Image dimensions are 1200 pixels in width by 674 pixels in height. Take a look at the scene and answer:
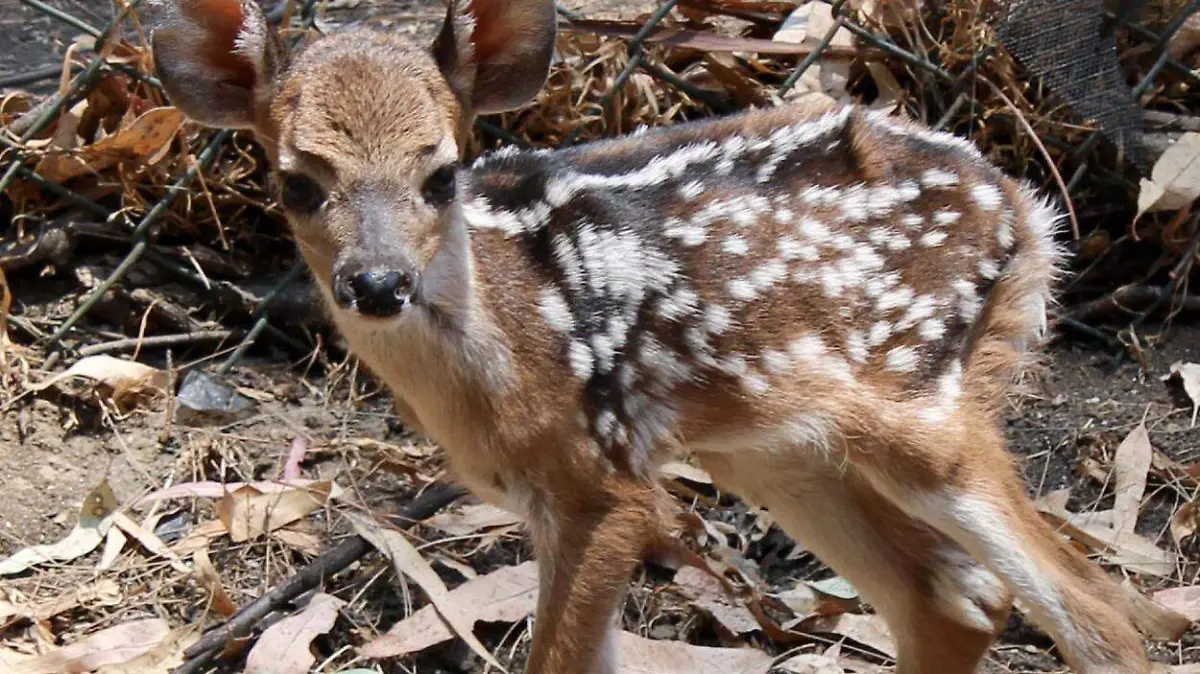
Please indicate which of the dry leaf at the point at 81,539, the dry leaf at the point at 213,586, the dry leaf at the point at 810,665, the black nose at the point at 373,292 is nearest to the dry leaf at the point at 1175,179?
the dry leaf at the point at 810,665

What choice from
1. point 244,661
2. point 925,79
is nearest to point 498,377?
point 244,661

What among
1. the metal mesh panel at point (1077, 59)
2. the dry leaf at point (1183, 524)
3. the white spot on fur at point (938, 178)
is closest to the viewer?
the white spot on fur at point (938, 178)

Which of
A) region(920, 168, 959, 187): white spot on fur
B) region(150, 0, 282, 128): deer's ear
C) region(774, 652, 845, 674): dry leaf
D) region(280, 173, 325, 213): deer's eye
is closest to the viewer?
region(280, 173, 325, 213): deer's eye

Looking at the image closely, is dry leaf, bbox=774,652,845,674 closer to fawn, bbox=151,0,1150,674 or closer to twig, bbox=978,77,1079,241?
fawn, bbox=151,0,1150,674

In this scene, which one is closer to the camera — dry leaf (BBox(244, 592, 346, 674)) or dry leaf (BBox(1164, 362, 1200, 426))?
dry leaf (BBox(244, 592, 346, 674))

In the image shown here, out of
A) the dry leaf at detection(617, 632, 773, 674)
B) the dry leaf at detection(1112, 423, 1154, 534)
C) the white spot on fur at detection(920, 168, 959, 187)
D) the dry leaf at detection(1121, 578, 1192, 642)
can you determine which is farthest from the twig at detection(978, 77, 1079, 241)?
the dry leaf at detection(617, 632, 773, 674)

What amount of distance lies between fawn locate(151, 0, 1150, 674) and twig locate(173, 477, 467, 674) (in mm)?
598

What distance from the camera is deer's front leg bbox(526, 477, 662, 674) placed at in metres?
2.92

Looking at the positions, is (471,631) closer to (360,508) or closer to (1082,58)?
(360,508)

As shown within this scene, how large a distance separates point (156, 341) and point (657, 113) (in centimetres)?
158

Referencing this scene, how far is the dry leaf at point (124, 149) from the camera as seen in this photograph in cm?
398

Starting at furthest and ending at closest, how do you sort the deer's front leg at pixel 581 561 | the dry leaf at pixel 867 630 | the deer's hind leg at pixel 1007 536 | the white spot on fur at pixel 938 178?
the dry leaf at pixel 867 630
the white spot on fur at pixel 938 178
the deer's hind leg at pixel 1007 536
the deer's front leg at pixel 581 561

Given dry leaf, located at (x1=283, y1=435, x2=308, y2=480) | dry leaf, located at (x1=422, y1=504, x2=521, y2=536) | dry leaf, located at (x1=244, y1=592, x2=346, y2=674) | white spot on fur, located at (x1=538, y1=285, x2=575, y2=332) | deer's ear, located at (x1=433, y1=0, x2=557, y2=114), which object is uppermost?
deer's ear, located at (x1=433, y1=0, x2=557, y2=114)

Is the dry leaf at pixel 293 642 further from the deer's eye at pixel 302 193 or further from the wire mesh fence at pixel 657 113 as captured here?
the deer's eye at pixel 302 193
